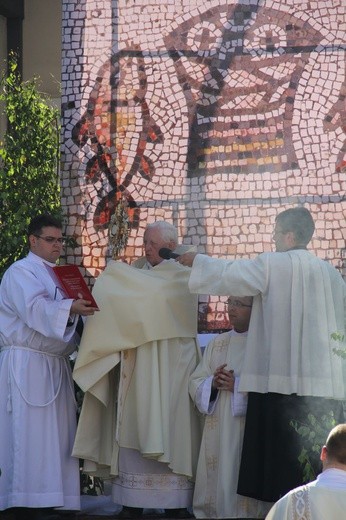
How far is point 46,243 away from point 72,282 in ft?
1.49

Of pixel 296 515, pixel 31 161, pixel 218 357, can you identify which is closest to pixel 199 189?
pixel 31 161

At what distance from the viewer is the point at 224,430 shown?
26.1ft

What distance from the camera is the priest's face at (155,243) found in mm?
8297

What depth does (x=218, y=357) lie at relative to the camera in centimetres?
819

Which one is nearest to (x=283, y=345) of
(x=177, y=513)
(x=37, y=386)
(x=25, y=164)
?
(x=177, y=513)

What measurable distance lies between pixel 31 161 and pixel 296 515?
5600mm

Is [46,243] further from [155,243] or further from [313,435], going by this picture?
[313,435]

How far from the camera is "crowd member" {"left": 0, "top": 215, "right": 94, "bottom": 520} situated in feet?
26.0

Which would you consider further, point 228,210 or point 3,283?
point 228,210

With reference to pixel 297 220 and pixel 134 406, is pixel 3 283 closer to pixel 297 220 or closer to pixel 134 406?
pixel 134 406

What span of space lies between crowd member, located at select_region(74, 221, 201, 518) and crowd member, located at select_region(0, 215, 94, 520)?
17 centimetres

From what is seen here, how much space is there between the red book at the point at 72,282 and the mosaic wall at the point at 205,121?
1789mm

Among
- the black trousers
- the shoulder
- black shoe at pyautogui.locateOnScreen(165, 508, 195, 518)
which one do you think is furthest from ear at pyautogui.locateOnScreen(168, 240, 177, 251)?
black shoe at pyautogui.locateOnScreen(165, 508, 195, 518)

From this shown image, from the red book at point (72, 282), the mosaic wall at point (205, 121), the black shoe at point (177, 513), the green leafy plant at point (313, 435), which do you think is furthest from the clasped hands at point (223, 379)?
the mosaic wall at point (205, 121)
